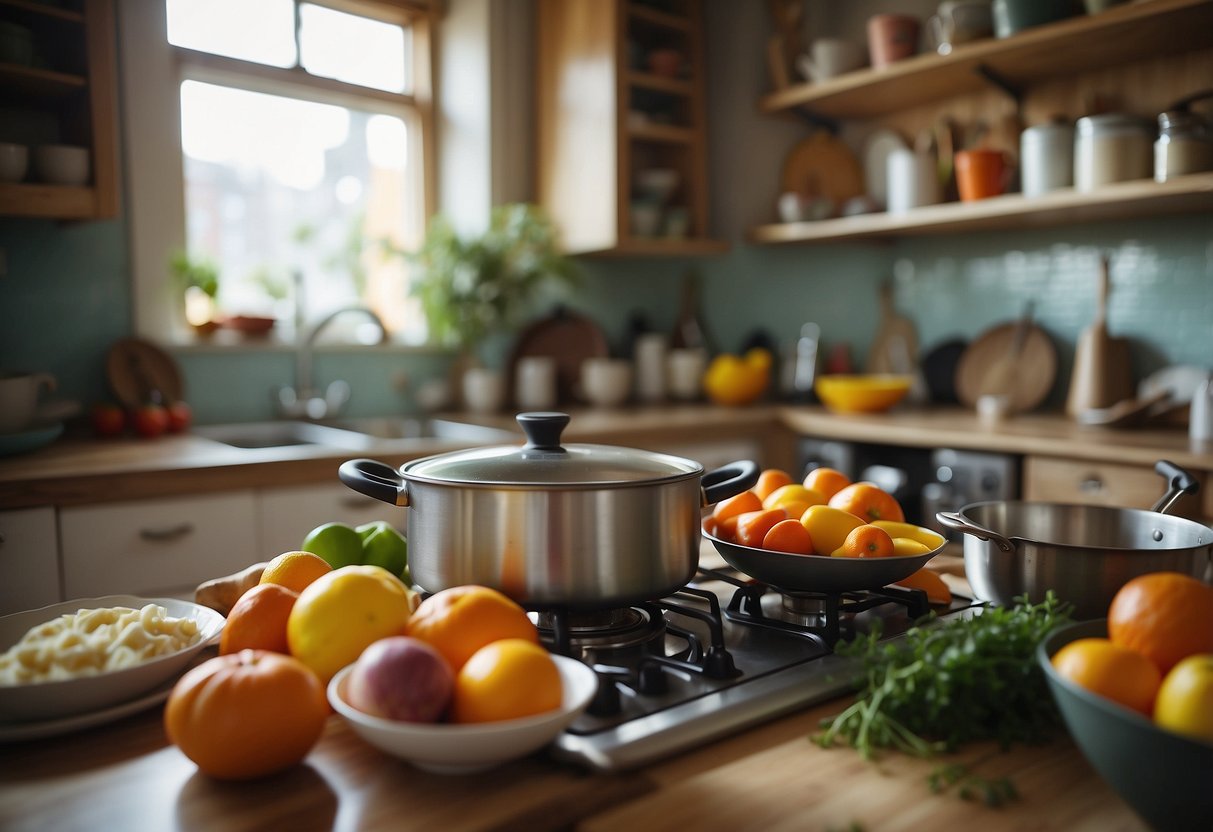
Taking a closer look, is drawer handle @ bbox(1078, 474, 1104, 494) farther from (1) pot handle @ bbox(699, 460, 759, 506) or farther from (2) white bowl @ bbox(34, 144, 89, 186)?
(2) white bowl @ bbox(34, 144, 89, 186)

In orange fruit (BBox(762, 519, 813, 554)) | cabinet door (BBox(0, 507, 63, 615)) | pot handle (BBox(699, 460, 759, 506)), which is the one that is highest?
pot handle (BBox(699, 460, 759, 506))

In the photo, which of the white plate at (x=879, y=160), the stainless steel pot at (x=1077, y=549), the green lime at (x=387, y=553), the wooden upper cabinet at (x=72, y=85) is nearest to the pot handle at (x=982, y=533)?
the stainless steel pot at (x=1077, y=549)

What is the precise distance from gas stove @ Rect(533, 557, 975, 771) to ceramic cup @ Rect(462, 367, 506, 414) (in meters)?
2.12

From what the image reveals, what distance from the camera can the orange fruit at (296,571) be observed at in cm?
91

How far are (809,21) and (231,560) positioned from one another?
294 centimetres

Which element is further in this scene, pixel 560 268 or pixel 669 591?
pixel 560 268

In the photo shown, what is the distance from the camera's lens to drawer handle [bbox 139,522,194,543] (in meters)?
1.92

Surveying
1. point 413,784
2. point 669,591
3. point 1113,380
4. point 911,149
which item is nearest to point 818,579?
point 669,591

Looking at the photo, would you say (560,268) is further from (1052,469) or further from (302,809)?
(302,809)

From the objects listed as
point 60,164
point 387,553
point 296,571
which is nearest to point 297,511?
point 60,164

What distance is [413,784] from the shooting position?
0.65m

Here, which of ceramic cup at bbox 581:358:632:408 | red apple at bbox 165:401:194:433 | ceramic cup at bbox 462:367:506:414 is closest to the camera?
red apple at bbox 165:401:194:433

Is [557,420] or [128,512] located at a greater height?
[557,420]

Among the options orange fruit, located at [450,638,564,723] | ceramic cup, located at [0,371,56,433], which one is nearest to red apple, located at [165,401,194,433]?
ceramic cup, located at [0,371,56,433]
